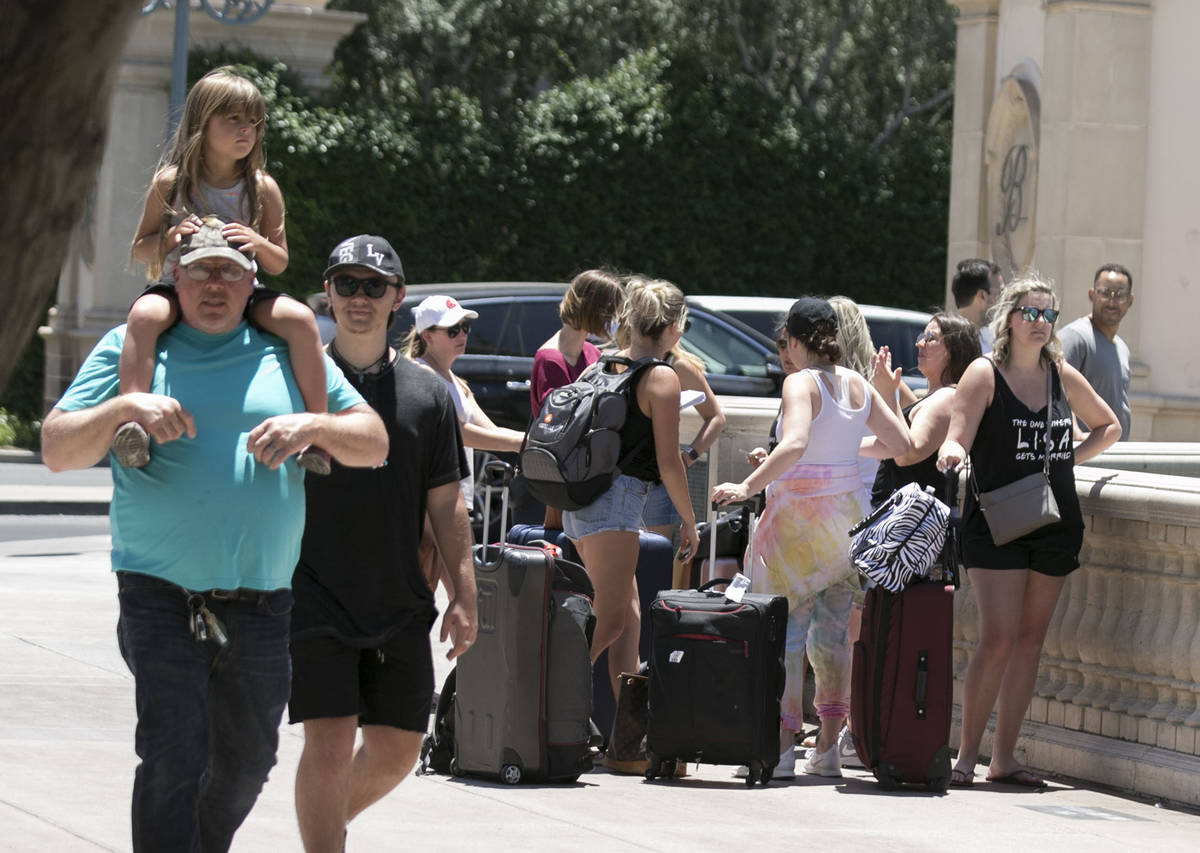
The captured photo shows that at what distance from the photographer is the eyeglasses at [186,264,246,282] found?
4.50 metres

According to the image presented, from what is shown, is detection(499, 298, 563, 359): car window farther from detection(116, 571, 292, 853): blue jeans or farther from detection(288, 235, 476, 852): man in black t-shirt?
detection(116, 571, 292, 853): blue jeans

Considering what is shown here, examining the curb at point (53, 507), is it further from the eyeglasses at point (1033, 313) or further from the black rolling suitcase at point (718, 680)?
the eyeglasses at point (1033, 313)

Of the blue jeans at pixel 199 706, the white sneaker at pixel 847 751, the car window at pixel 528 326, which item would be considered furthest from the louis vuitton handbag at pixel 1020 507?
the car window at pixel 528 326

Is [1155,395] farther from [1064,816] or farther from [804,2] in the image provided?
[804,2]

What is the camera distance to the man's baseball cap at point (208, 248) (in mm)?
4488

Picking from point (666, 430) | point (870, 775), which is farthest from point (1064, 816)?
point (666, 430)

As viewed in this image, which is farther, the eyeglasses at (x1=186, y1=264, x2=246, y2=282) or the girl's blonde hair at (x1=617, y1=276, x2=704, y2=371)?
the girl's blonde hair at (x1=617, y1=276, x2=704, y2=371)

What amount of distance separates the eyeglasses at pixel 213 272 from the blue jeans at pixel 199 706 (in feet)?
2.15

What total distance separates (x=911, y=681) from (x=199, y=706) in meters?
3.44

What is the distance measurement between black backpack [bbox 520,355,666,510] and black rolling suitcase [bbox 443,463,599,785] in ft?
0.84

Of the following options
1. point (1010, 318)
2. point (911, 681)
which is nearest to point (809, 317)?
point (1010, 318)

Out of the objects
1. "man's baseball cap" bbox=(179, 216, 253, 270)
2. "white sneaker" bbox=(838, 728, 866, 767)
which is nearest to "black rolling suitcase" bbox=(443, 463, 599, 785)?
"white sneaker" bbox=(838, 728, 866, 767)

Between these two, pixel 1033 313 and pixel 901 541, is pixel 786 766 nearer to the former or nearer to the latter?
pixel 901 541

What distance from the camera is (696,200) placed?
26.2 meters
